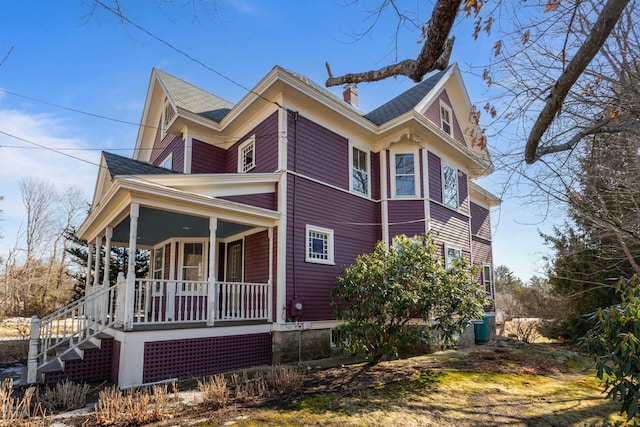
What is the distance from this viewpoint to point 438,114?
539 inches

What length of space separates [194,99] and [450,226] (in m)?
9.70

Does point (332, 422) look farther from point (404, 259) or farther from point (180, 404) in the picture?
point (404, 259)

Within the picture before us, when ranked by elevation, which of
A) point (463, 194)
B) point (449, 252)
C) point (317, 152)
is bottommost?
point (449, 252)

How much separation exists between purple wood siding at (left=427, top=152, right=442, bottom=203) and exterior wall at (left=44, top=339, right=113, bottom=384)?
31.2ft

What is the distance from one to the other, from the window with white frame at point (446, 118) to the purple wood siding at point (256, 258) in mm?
8221

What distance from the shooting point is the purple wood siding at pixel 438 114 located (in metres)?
13.2

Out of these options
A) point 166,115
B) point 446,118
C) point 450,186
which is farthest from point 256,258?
point 446,118

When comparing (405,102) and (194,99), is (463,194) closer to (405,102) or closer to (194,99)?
(405,102)

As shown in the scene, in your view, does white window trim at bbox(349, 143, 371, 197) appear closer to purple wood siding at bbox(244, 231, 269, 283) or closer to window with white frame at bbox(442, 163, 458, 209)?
window with white frame at bbox(442, 163, 458, 209)

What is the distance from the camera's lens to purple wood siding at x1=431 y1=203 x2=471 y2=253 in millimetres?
12297

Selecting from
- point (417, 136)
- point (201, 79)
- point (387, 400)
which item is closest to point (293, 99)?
point (201, 79)

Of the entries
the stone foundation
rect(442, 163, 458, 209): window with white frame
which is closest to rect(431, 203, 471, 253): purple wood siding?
rect(442, 163, 458, 209): window with white frame

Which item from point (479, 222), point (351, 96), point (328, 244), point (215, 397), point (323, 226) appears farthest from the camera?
point (479, 222)

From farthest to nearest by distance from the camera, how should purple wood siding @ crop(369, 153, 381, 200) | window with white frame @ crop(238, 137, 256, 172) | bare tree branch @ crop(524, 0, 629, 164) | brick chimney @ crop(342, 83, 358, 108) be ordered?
brick chimney @ crop(342, 83, 358, 108), purple wood siding @ crop(369, 153, 381, 200), window with white frame @ crop(238, 137, 256, 172), bare tree branch @ crop(524, 0, 629, 164)
